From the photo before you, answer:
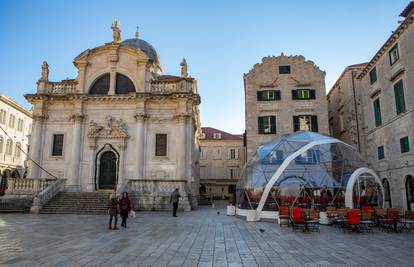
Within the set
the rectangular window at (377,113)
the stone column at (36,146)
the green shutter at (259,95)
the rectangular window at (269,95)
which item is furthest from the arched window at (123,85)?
the rectangular window at (377,113)

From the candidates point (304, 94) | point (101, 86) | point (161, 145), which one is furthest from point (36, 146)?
point (304, 94)

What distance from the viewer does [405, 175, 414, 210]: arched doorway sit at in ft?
61.8

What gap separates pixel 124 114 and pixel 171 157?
5923mm

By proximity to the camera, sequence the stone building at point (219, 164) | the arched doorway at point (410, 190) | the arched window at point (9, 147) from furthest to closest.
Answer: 1. the stone building at point (219, 164)
2. the arched window at point (9, 147)
3. the arched doorway at point (410, 190)

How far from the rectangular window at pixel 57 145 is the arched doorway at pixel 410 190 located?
27.1m

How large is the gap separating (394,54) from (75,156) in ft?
85.1

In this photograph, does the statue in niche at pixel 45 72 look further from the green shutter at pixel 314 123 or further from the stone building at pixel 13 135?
the green shutter at pixel 314 123

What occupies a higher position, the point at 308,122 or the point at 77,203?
the point at 308,122

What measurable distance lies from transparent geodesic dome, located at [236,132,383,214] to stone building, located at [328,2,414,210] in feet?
7.84

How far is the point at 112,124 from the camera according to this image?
26906 mm

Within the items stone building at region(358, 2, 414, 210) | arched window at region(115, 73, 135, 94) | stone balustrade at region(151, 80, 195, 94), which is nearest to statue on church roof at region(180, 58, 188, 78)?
stone balustrade at region(151, 80, 195, 94)

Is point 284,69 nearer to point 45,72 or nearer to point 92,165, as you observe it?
point 92,165

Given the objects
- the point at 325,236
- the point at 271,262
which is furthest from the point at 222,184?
the point at 271,262

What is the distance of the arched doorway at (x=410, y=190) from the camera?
18.8 meters
